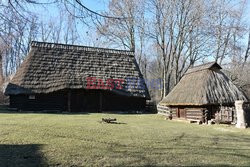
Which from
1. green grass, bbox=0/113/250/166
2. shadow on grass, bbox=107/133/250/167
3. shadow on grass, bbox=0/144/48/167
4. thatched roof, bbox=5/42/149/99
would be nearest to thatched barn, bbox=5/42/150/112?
thatched roof, bbox=5/42/149/99

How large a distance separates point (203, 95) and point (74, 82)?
1052 centimetres

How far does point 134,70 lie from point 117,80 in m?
2.73

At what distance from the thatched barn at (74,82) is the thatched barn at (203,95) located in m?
5.68

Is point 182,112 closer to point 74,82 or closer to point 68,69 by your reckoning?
point 74,82

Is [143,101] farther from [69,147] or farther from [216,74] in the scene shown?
[69,147]

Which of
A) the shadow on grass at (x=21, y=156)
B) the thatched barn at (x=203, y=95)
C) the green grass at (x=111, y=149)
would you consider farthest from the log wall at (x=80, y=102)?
the shadow on grass at (x=21, y=156)

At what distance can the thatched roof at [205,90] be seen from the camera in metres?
16.8

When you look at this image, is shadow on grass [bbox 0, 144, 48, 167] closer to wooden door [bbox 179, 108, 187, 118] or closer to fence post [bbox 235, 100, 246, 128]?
fence post [bbox 235, 100, 246, 128]

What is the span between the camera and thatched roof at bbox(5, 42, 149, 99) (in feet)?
73.1

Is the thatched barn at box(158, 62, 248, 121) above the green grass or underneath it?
above

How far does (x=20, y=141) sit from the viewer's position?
8.26 meters

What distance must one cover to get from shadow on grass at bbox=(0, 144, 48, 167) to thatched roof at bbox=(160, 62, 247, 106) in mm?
11270

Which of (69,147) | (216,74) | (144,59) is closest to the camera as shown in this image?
(69,147)

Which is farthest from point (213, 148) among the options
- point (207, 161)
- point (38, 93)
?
point (38, 93)
